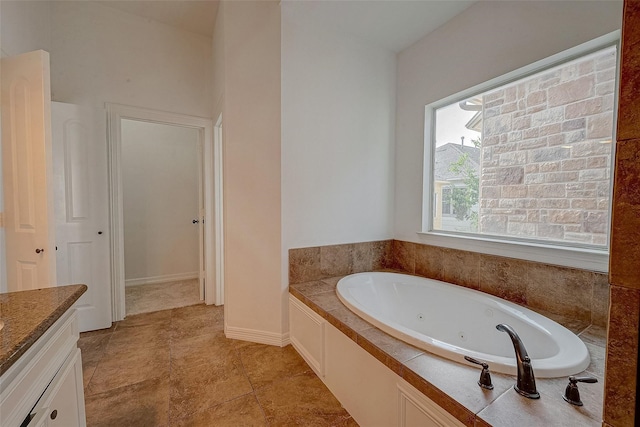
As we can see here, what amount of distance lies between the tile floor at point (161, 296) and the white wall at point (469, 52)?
2.57 m

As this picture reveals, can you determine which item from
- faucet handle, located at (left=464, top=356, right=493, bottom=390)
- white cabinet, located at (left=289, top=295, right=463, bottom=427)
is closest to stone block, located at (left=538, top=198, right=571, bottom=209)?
faucet handle, located at (left=464, top=356, right=493, bottom=390)

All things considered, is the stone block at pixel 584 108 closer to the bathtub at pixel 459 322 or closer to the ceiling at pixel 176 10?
the bathtub at pixel 459 322

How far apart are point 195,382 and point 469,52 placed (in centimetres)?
304

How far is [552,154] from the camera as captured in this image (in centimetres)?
167

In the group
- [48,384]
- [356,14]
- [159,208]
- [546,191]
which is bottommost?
[48,384]

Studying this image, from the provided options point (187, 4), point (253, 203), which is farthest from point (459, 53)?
point (187, 4)

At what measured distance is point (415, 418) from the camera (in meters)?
1.05

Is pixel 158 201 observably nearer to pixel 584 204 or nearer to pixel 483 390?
pixel 483 390

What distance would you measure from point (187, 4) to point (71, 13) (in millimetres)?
998

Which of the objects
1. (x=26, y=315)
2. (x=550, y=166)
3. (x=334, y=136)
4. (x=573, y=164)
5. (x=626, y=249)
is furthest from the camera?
(x=334, y=136)

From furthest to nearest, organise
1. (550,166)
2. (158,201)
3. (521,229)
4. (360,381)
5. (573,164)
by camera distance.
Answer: (158,201) < (521,229) < (550,166) < (573,164) < (360,381)

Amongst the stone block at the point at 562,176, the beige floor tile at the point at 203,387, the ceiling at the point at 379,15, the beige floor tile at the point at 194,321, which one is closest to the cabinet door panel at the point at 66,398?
the beige floor tile at the point at 203,387

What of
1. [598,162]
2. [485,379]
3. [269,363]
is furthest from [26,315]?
[598,162]

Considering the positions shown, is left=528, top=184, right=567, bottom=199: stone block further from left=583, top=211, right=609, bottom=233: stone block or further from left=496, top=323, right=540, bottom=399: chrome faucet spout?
left=496, top=323, right=540, bottom=399: chrome faucet spout
